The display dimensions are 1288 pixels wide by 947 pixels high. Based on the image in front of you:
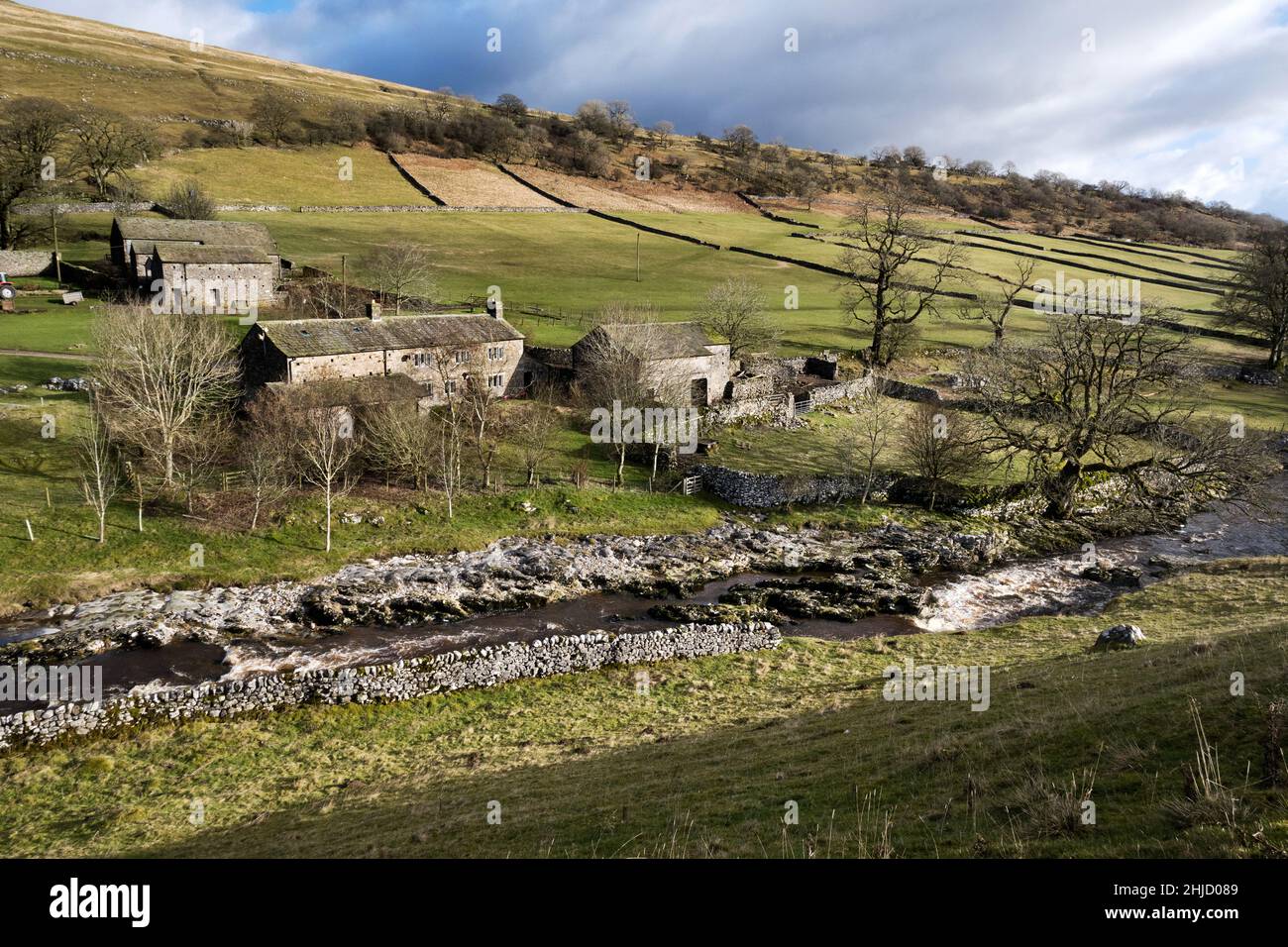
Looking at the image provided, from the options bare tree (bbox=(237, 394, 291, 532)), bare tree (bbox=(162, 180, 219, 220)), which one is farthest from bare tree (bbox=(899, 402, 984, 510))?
bare tree (bbox=(162, 180, 219, 220))

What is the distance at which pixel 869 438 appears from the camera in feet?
166

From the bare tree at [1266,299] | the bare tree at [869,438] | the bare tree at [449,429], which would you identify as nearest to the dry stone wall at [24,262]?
the bare tree at [449,429]

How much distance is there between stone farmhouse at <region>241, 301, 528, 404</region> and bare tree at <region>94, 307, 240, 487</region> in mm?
3124

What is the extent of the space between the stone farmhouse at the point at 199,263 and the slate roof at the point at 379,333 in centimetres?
2305

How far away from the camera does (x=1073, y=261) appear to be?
384 ft

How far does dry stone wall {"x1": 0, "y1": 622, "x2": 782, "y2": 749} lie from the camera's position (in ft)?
74.5

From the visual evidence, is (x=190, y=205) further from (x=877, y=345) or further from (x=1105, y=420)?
(x=1105, y=420)

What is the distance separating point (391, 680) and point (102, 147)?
100 m

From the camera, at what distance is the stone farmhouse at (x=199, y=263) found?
64312 mm

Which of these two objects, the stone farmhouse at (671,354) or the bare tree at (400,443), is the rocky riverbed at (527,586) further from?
the stone farmhouse at (671,354)

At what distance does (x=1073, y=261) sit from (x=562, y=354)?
98.8 metres

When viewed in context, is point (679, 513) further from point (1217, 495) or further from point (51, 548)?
point (1217, 495)
